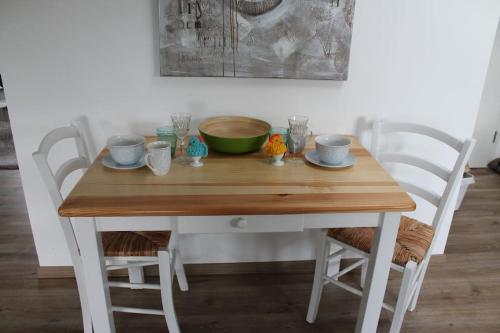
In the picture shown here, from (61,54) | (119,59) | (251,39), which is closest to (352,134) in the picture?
(251,39)

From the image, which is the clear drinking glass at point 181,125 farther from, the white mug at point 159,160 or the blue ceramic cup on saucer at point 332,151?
the blue ceramic cup on saucer at point 332,151

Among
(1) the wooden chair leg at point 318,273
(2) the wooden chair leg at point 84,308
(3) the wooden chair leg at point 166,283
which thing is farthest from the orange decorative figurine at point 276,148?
(2) the wooden chair leg at point 84,308

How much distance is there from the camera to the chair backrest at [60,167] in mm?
1419

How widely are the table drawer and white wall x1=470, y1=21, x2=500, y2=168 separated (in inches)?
108

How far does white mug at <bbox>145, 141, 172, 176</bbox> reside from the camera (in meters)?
1.43

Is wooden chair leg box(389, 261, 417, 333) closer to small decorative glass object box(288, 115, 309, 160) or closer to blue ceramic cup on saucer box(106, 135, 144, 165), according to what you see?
small decorative glass object box(288, 115, 309, 160)

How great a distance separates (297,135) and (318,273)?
0.64 meters

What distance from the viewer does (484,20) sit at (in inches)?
72.6

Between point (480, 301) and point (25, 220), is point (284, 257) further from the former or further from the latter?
point (25, 220)

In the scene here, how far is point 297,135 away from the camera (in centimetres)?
166

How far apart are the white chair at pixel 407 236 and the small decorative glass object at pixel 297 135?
0.39 metres

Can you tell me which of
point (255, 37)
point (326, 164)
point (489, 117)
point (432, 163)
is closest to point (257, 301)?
point (326, 164)

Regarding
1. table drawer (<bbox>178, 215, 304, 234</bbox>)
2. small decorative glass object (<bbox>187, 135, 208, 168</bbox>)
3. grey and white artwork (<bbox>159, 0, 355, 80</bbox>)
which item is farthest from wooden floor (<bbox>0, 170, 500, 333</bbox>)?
grey and white artwork (<bbox>159, 0, 355, 80</bbox>)

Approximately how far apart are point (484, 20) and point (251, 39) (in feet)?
3.63
